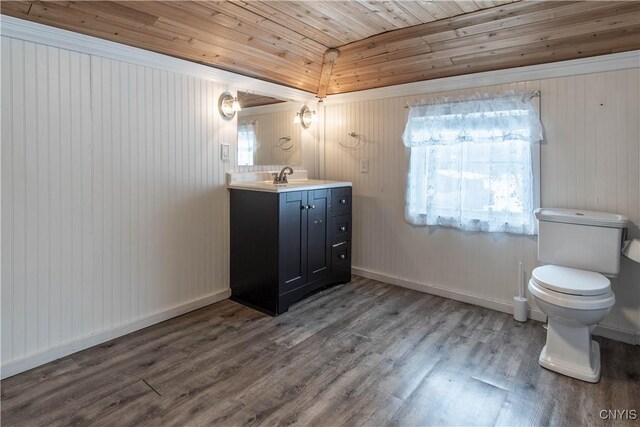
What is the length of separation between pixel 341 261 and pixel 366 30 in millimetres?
2024

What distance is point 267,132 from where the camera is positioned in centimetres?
361

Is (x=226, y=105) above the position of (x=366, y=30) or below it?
below

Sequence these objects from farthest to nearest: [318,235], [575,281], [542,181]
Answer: [318,235]
[542,181]
[575,281]

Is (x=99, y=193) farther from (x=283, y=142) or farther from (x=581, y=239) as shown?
(x=581, y=239)

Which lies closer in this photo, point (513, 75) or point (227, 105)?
point (513, 75)

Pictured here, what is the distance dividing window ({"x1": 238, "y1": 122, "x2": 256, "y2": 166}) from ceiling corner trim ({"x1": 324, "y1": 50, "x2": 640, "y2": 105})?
1.16m

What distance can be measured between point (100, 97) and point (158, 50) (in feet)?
1.74

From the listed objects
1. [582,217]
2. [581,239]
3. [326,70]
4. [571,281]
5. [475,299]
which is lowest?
[475,299]

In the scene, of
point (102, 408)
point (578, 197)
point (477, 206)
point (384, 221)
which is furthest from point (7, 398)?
point (578, 197)

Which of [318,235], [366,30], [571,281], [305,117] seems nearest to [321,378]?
[318,235]

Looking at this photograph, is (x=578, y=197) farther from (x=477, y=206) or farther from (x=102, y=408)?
(x=102, y=408)

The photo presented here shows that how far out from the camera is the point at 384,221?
3.77 metres

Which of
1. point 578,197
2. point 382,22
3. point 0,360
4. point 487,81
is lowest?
point 0,360

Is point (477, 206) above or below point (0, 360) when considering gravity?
above
